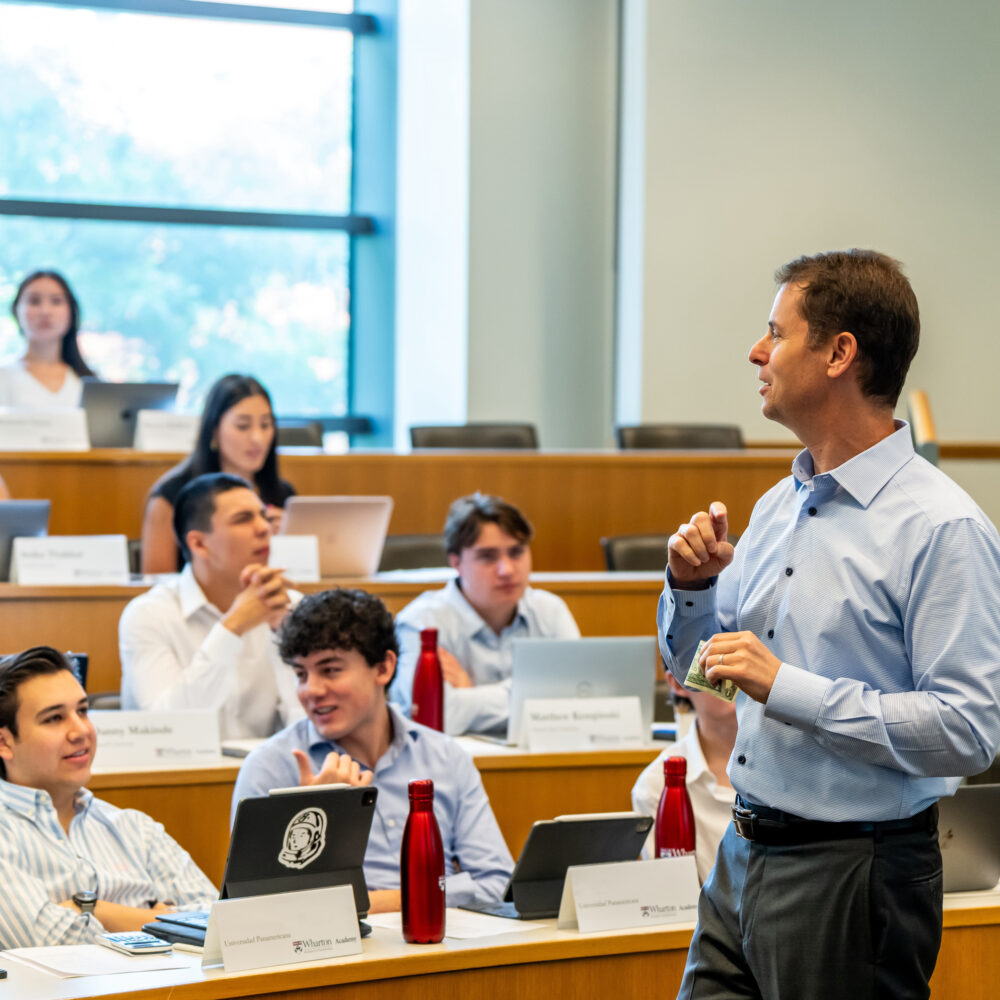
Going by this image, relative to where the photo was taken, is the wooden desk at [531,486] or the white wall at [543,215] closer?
the wooden desk at [531,486]

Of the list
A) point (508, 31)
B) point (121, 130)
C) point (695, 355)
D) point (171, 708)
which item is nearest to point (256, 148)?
point (121, 130)

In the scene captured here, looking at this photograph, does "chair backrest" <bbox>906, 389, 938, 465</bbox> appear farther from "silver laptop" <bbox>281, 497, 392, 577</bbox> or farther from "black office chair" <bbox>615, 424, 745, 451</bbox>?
"silver laptop" <bbox>281, 497, 392, 577</bbox>

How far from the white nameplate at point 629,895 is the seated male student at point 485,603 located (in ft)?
4.78

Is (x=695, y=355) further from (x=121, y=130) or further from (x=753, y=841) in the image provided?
(x=753, y=841)

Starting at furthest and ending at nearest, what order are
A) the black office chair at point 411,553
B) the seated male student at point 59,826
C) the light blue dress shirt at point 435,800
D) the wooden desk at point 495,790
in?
the black office chair at point 411,553
the wooden desk at point 495,790
the light blue dress shirt at point 435,800
the seated male student at point 59,826

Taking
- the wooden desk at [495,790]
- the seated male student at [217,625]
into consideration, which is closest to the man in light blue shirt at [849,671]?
the wooden desk at [495,790]

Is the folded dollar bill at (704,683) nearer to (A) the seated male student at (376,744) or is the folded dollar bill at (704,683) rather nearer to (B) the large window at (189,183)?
(A) the seated male student at (376,744)

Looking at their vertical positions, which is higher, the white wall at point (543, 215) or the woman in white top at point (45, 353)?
the white wall at point (543, 215)

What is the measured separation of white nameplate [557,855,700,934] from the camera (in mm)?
2146

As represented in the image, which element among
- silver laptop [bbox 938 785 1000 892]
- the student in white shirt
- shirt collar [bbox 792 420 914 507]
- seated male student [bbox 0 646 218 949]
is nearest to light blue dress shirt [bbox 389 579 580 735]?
the student in white shirt

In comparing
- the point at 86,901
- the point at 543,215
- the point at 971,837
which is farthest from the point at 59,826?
the point at 543,215

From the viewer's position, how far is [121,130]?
7.65 metres

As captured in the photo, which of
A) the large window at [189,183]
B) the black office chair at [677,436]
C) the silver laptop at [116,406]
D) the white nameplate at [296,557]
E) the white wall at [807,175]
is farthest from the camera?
the large window at [189,183]

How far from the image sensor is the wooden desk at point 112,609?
383 centimetres
